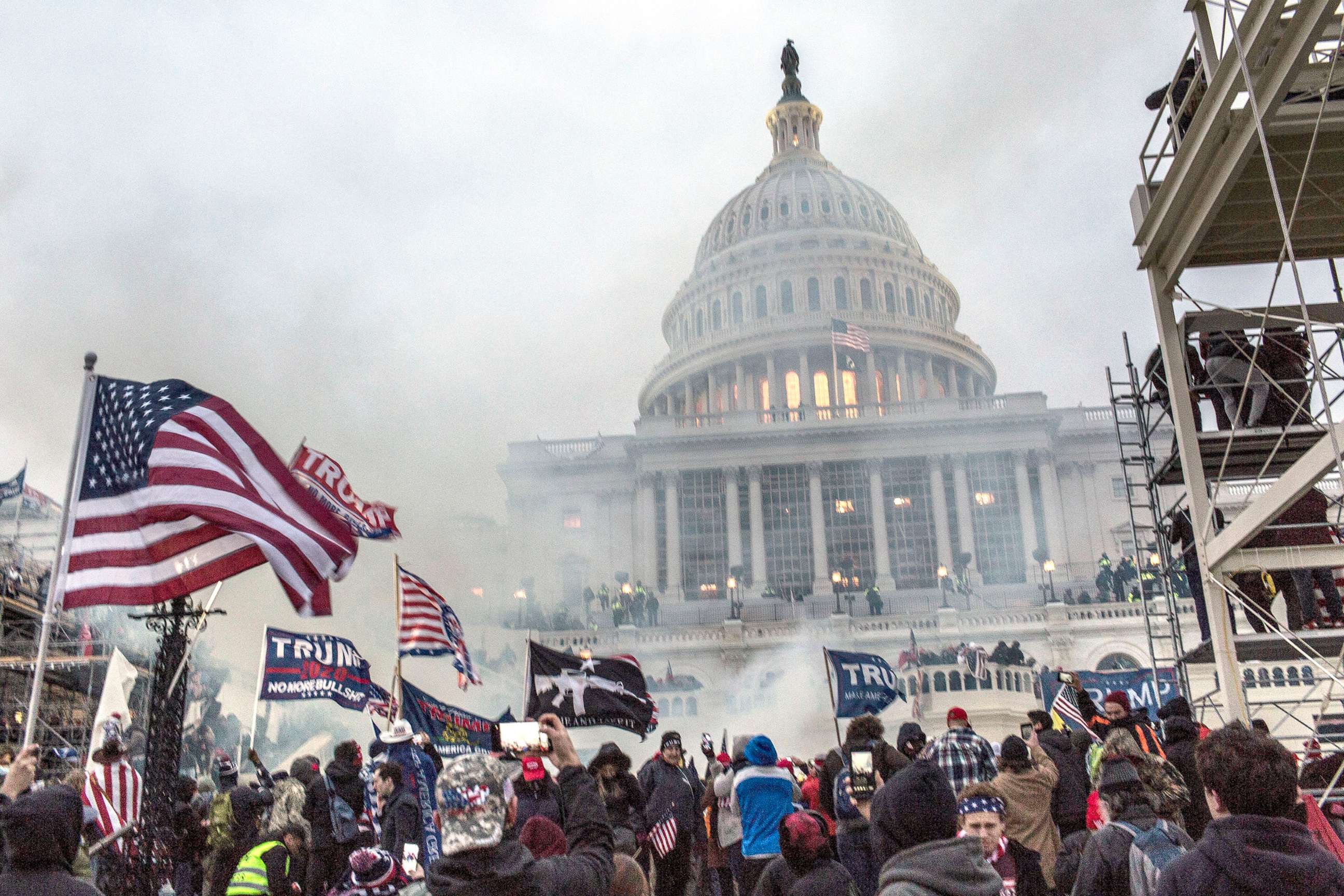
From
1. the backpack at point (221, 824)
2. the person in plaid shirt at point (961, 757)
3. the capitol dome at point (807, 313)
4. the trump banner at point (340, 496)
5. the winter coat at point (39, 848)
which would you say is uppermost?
the capitol dome at point (807, 313)

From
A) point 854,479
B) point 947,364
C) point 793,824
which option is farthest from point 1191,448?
point 947,364

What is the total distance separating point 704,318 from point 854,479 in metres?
29.4

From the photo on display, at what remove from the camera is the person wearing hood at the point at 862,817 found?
6.61 m

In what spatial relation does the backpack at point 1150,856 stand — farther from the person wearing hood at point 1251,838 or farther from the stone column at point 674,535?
the stone column at point 674,535

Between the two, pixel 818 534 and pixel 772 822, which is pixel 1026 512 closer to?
pixel 818 534

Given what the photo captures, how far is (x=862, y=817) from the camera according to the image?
6.72m

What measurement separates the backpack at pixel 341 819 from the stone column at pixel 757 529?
47.0 meters

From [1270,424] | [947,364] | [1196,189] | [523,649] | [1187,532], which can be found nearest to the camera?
[1196,189]

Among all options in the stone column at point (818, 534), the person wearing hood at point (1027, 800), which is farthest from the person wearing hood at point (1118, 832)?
the stone column at point (818, 534)

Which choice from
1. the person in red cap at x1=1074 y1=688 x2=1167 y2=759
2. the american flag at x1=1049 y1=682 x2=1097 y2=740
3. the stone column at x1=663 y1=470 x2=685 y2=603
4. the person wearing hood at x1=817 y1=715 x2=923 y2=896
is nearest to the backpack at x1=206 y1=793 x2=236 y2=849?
the person wearing hood at x1=817 y1=715 x2=923 y2=896

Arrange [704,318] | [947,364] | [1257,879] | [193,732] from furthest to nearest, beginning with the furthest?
[704,318], [947,364], [193,732], [1257,879]

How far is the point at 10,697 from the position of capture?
2536cm

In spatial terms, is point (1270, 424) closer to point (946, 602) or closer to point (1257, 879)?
point (1257, 879)

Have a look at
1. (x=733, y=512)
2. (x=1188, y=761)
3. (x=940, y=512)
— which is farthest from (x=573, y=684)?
(x=940, y=512)
